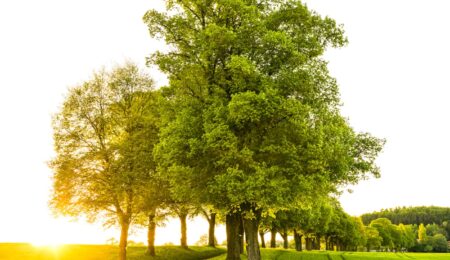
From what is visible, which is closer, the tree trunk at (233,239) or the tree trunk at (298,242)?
the tree trunk at (233,239)

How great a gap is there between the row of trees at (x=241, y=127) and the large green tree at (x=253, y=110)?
0.08 meters

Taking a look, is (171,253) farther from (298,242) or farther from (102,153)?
(298,242)

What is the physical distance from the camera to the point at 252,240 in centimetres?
2716

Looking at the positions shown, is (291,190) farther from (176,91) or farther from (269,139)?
(176,91)

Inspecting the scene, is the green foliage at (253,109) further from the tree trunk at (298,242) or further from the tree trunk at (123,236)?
the tree trunk at (298,242)

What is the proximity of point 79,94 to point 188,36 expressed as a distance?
1330 cm

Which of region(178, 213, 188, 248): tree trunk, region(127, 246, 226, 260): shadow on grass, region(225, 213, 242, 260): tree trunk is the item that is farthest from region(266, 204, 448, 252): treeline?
region(178, 213, 188, 248): tree trunk

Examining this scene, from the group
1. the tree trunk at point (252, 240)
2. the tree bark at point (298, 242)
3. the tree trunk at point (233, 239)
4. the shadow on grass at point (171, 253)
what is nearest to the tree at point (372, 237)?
the tree bark at point (298, 242)

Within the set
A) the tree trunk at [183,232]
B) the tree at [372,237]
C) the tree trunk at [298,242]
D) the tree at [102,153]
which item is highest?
the tree at [102,153]

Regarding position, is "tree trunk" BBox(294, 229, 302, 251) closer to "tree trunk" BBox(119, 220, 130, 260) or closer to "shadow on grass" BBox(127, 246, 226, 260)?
"shadow on grass" BBox(127, 246, 226, 260)

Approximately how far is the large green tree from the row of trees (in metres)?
0.08

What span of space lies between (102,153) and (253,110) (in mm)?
17289

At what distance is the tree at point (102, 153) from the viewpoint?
34.3 metres

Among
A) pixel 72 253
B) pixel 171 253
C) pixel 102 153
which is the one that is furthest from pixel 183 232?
pixel 102 153
